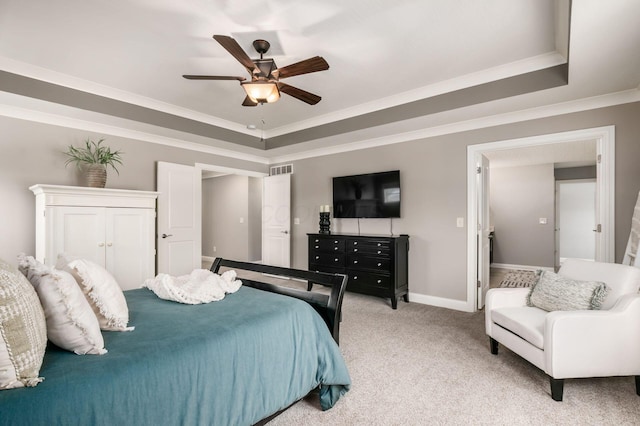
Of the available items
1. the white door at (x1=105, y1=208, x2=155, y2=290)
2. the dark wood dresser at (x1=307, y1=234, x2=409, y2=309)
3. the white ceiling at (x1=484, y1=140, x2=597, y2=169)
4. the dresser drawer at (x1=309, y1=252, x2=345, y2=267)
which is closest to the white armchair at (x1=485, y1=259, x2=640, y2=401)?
the dark wood dresser at (x1=307, y1=234, x2=409, y2=309)

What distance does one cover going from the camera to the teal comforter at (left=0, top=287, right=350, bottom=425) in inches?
40.8

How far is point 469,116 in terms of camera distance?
3.56 meters

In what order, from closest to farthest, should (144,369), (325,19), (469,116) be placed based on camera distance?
(144,369) < (325,19) < (469,116)

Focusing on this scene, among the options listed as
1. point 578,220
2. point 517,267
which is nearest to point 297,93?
point 517,267

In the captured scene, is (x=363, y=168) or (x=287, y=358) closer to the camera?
(x=287, y=358)

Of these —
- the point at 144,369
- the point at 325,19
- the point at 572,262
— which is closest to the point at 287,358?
the point at 144,369

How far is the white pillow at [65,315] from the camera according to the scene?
4.08 ft

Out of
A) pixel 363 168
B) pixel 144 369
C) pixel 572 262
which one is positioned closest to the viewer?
pixel 144 369

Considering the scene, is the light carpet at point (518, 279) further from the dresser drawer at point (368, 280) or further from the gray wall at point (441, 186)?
the dresser drawer at point (368, 280)

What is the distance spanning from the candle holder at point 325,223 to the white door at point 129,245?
7.82ft

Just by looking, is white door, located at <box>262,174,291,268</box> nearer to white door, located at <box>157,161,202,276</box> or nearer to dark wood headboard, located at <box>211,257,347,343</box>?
white door, located at <box>157,161,202,276</box>

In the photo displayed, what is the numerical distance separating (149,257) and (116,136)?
162 cm

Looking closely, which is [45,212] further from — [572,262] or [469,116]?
[572,262]

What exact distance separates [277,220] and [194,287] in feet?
12.0
